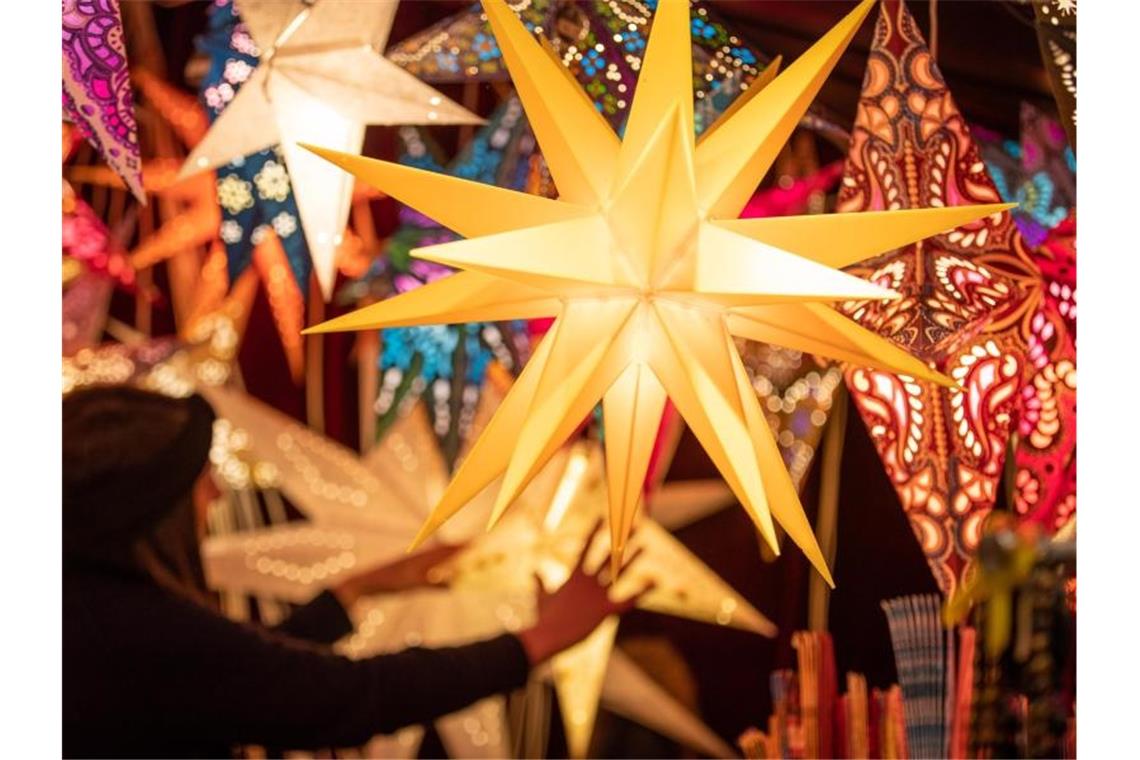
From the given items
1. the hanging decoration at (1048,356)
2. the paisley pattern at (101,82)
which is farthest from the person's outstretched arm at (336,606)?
the hanging decoration at (1048,356)

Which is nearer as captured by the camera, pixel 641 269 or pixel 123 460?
pixel 641 269

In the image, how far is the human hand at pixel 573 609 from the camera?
7.86 ft

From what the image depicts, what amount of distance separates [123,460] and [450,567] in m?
0.73

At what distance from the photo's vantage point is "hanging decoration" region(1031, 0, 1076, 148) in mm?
2381

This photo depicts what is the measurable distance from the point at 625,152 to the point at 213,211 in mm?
1131

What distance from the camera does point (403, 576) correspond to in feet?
7.92

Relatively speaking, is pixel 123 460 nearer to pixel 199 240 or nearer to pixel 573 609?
pixel 199 240

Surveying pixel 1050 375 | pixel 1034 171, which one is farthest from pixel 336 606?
pixel 1034 171

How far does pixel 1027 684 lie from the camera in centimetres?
238

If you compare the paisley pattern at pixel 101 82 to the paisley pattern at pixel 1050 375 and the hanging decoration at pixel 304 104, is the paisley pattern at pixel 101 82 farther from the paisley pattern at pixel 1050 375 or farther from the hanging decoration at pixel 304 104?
the paisley pattern at pixel 1050 375

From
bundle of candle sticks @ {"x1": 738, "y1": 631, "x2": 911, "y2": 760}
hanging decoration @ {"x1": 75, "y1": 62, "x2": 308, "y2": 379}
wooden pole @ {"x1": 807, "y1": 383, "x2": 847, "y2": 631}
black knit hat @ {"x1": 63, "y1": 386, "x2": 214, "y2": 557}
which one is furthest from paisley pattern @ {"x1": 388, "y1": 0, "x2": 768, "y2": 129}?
bundle of candle sticks @ {"x1": 738, "y1": 631, "x2": 911, "y2": 760}

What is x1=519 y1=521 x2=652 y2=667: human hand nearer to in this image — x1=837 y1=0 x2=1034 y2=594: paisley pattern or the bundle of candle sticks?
the bundle of candle sticks

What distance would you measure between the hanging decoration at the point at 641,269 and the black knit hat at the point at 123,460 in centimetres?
80
